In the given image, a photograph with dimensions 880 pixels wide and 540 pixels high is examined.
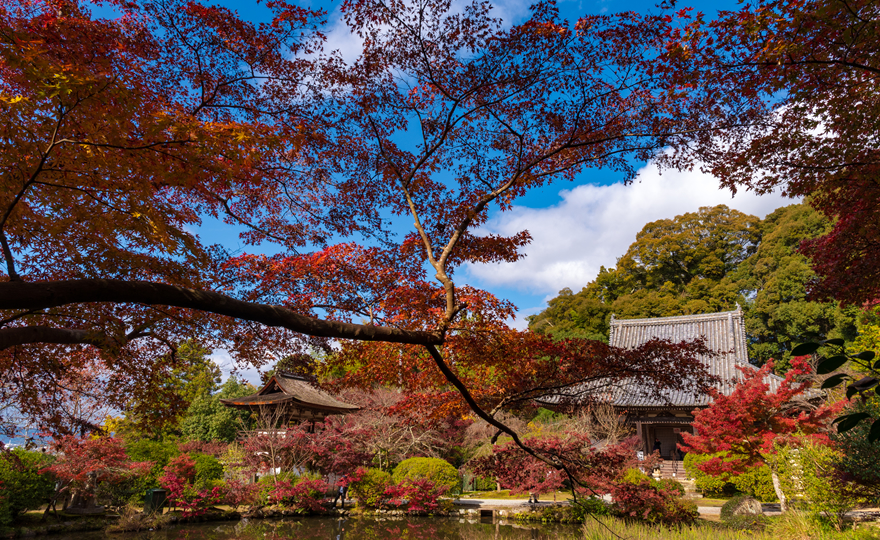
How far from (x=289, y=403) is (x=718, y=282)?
77.2 feet

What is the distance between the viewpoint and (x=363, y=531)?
32.4 feet

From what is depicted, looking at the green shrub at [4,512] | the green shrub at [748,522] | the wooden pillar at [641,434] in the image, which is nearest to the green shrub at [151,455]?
the green shrub at [4,512]

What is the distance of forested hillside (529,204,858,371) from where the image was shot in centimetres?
2084

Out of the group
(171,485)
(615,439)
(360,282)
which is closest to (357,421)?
(171,485)

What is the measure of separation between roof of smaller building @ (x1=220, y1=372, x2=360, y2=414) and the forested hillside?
958 cm

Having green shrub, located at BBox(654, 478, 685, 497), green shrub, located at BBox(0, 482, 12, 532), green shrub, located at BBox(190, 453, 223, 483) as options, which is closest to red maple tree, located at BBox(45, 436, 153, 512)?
green shrub, located at BBox(0, 482, 12, 532)

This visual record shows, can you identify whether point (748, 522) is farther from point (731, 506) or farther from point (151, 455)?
point (151, 455)

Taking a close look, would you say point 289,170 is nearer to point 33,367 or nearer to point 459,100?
point 459,100

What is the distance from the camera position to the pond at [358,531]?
8.77 meters

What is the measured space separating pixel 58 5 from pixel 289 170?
2.36 m

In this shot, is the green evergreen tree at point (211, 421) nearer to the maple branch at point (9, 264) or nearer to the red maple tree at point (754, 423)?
the red maple tree at point (754, 423)

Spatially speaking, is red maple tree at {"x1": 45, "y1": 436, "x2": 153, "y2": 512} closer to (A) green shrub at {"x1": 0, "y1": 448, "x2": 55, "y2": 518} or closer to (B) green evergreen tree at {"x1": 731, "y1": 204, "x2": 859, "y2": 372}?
(A) green shrub at {"x1": 0, "y1": 448, "x2": 55, "y2": 518}

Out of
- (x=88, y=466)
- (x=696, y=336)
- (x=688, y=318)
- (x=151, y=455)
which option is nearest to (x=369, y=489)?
(x=151, y=455)

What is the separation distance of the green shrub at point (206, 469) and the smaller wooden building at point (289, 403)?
111 inches
